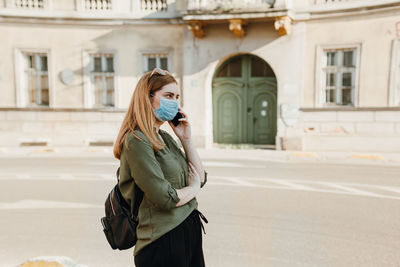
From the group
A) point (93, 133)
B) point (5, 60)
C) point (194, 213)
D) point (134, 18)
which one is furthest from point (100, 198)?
point (5, 60)

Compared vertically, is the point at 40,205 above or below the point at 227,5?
below

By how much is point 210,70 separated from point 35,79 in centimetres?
704

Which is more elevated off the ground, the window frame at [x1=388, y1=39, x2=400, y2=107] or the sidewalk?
the window frame at [x1=388, y1=39, x2=400, y2=107]

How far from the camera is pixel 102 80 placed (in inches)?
581

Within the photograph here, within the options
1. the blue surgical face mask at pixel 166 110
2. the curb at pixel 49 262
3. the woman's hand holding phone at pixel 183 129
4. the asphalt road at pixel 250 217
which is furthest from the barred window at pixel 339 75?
the blue surgical face mask at pixel 166 110

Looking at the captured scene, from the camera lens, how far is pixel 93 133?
14.7m

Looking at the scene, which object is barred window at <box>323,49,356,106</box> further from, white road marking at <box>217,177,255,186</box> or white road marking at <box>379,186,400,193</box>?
white road marking at <box>217,177,255,186</box>

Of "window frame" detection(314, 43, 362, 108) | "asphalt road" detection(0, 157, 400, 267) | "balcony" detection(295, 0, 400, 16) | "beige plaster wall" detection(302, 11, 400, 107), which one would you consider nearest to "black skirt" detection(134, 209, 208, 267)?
"asphalt road" detection(0, 157, 400, 267)

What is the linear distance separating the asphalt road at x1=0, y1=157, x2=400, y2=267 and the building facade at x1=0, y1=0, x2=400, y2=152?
4.43 metres

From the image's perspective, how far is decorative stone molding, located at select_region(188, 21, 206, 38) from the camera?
43.3 ft

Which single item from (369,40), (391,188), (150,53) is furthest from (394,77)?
(150,53)

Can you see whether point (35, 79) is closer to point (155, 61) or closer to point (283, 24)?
point (155, 61)

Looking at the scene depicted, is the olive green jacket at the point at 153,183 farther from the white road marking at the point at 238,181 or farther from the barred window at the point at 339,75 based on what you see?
the barred window at the point at 339,75

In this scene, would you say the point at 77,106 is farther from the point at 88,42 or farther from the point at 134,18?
the point at 134,18
